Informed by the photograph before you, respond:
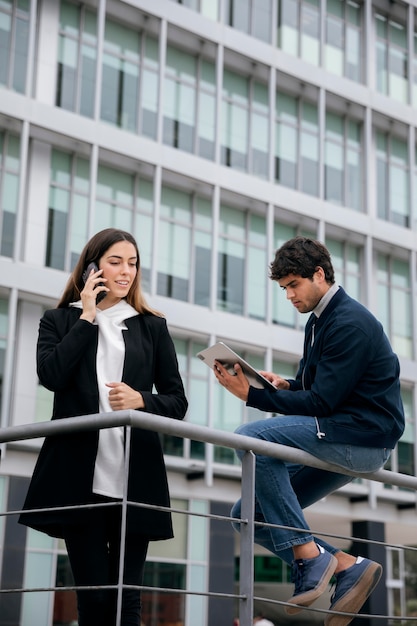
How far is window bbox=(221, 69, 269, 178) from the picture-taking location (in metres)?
24.5

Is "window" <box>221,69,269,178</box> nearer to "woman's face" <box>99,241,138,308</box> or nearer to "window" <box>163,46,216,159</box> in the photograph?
"window" <box>163,46,216,159</box>

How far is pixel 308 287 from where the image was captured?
463cm

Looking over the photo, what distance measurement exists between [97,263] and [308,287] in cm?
98

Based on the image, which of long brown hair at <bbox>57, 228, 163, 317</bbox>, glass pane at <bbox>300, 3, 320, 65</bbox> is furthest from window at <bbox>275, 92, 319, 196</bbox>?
long brown hair at <bbox>57, 228, 163, 317</bbox>

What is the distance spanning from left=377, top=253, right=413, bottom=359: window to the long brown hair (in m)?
22.6

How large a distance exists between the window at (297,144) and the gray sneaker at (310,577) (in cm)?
2132

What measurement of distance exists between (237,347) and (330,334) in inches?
758

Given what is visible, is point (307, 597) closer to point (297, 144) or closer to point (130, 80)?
point (130, 80)

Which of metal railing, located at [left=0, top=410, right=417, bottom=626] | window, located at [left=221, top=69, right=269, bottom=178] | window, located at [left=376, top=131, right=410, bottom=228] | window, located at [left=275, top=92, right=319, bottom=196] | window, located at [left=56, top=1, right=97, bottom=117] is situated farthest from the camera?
window, located at [left=376, top=131, right=410, bottom=228]

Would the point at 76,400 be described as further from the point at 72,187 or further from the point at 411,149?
the point at 411,149

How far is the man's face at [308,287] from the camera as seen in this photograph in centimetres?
463

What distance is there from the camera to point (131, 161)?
Result: 887 inches

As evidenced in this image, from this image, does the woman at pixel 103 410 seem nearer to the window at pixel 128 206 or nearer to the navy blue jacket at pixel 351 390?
the navy blue jacket at pixel 351 390

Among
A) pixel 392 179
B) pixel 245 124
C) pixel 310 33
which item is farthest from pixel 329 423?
pixel 392 179
